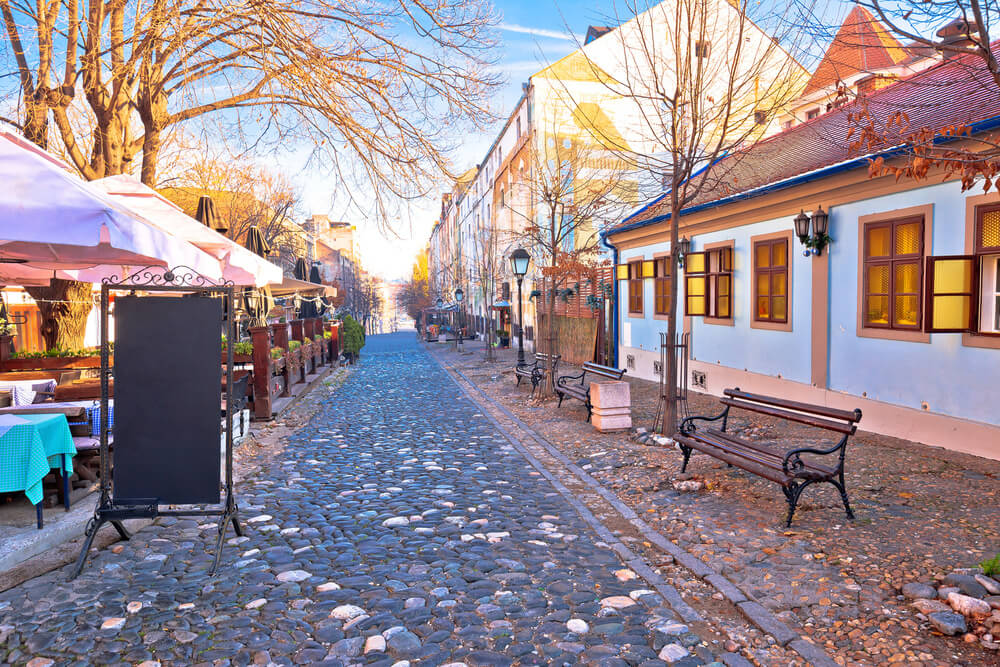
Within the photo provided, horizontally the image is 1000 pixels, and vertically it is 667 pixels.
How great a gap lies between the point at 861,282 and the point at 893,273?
0.61 m

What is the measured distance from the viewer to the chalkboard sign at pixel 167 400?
457cm

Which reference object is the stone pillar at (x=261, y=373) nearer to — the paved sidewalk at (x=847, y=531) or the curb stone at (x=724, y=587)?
the paved sidewalk at (x=847, y=531)

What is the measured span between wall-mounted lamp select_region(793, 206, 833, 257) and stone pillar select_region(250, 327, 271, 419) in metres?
8.57

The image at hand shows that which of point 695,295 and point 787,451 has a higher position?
point 695,295

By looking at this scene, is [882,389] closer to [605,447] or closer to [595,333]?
[605,447]

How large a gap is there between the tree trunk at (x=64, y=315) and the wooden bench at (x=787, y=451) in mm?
9480

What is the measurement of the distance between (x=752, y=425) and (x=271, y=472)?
674cm

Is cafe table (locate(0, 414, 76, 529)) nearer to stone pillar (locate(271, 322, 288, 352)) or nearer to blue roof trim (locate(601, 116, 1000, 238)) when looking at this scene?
blue roof trim (locate(601, 116, 1000, 238))

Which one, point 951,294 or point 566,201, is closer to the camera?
point 951,294

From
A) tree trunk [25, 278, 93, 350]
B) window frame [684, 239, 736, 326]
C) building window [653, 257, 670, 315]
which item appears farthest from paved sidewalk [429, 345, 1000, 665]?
tree trunk [25, 278, 93, 350]

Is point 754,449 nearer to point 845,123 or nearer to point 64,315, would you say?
point 845,123

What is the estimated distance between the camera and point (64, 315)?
34.8 ft

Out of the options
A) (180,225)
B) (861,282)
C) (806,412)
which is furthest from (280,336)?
(861,282)

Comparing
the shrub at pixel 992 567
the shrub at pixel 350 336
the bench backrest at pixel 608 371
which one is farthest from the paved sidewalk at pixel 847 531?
the shrub at pixel 350 336
